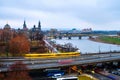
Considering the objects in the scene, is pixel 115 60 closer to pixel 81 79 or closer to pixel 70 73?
pixel 70 73

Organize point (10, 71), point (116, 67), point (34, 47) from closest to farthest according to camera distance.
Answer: point (10, 71), point (116, 67), point (34, 47)

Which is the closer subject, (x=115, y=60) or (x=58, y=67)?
(x=58, y=67)

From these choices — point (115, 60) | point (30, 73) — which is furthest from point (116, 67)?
point (30, 73)

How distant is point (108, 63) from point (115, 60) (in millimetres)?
770

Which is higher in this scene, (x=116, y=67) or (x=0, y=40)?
(x=0, y=40)

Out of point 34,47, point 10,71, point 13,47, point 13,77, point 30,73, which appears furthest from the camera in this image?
point 34,47

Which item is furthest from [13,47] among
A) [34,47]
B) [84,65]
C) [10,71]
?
[10,71]

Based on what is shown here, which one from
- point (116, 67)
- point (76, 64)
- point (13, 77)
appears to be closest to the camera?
point (13, 77)

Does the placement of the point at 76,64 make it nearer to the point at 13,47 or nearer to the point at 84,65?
the point at 84,65

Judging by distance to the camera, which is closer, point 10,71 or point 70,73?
Result: point 10,71

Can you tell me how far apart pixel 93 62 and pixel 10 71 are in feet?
30.4

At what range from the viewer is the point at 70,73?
2219 centimetres

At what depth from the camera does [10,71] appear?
18156 mm

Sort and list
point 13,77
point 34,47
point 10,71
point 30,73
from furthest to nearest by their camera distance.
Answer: point 34,47, point 30,73, point 10,71, point 13,77
